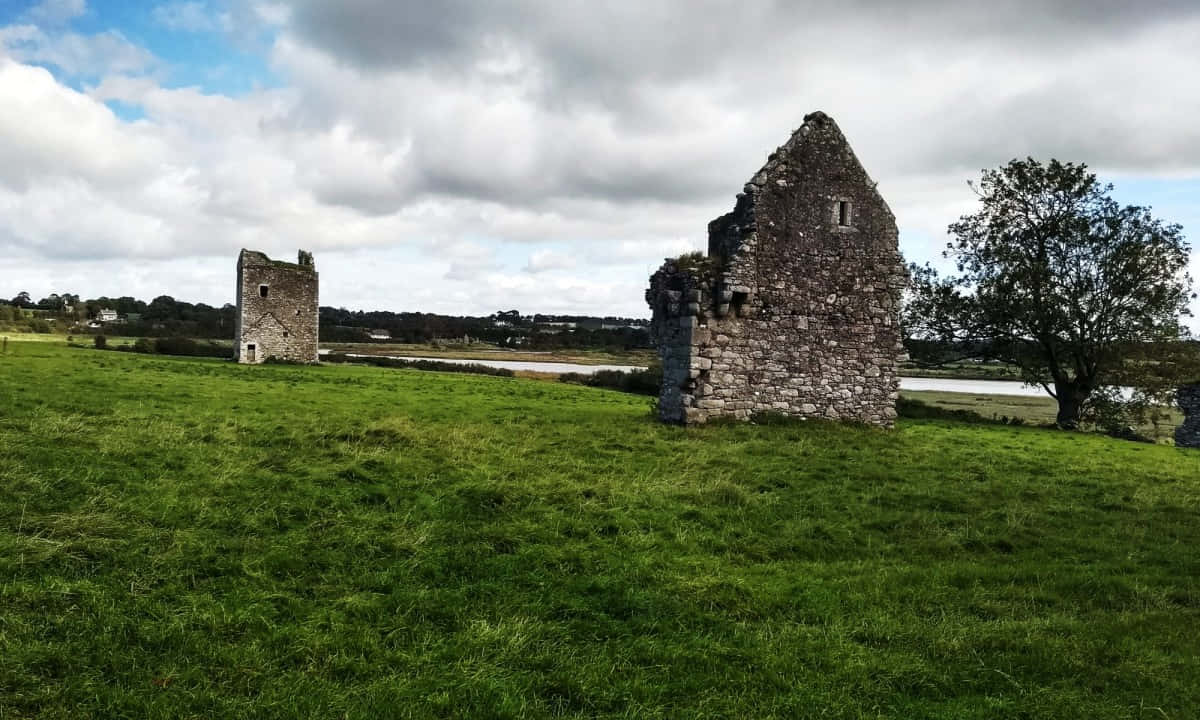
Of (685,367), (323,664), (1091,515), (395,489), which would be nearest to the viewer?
(323,664)

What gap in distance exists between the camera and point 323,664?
4.78m

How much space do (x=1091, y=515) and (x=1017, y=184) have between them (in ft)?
77.7

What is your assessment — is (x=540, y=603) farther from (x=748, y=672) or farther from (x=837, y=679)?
(x=837, y=679)

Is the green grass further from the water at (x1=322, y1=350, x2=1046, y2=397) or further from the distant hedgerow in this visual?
the water at (x1=322, y1=350, x2=1046, y2=397)

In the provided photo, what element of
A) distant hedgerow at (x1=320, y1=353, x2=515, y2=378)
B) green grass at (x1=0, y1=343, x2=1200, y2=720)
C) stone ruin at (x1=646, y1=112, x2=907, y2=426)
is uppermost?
stone ruin at (x1=646, y1=112, x2=907, y2=426)

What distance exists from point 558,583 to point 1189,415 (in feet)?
102

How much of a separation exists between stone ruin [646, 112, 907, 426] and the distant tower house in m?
28.7

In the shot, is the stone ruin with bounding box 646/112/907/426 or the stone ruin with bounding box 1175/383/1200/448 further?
the stone ruin with bounding box 1175/383/1200/448

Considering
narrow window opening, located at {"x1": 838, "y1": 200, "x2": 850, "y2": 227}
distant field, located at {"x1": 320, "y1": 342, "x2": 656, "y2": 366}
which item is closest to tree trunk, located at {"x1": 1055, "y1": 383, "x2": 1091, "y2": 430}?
narrow window opening, located at {"x1": 838, "y1": 200, "x2": 850, "y2": 227}

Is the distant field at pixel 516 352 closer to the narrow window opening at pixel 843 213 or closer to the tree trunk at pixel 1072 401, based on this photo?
the tree trunk at pixel 1072 401

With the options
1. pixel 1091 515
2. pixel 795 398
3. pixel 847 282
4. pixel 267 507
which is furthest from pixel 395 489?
pixel 847 282

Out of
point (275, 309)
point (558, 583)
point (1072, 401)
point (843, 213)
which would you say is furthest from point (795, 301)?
point (275, 309)

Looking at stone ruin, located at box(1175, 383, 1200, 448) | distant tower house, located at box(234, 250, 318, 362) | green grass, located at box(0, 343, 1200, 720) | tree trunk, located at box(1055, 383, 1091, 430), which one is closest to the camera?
green grass, located at box(0, 343, 1200, 720)

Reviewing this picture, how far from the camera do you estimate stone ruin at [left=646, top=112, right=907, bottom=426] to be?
57.7ft
